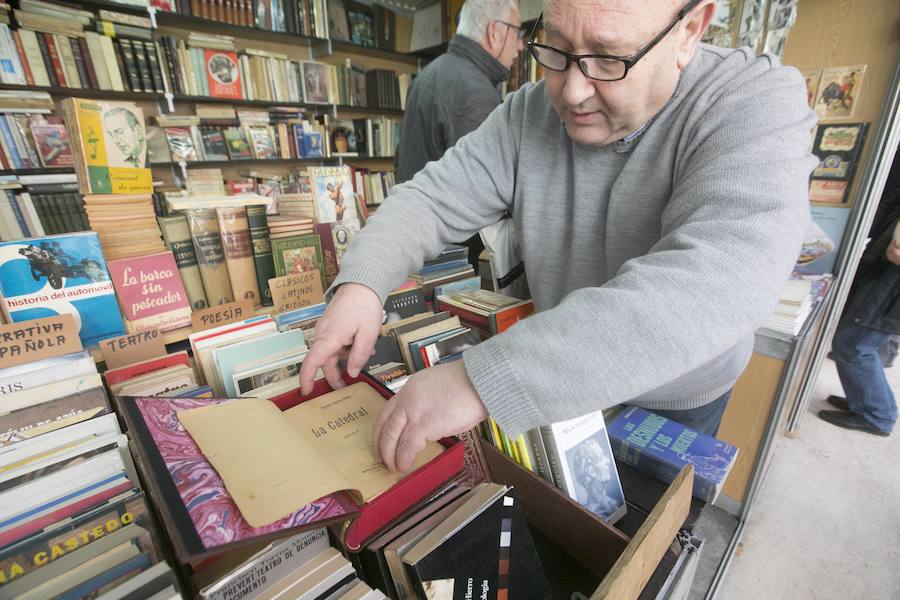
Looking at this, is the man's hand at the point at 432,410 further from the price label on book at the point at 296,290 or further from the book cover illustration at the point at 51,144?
the book cover illustration at the point at 51,144

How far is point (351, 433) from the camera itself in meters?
0.63

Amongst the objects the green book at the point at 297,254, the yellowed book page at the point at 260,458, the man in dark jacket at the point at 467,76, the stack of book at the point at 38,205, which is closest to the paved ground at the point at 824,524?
the yellowed book page at the point at 260,458

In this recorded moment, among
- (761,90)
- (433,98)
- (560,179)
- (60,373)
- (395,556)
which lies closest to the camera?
(395,556)

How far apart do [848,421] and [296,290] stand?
279cm

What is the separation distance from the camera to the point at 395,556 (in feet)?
1.63

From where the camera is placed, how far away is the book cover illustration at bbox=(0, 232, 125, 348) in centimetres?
86

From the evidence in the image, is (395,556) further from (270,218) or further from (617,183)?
(270,218)

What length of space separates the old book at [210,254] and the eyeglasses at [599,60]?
0.92m

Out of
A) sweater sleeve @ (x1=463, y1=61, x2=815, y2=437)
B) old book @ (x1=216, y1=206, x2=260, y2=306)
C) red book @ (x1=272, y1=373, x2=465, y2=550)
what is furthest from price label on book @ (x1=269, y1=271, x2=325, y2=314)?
sweater sleeve @ (x1=463, y1=61, x2=815, y2=437)

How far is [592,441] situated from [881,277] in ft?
6.87

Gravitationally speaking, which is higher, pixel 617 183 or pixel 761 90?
pixel 761 90

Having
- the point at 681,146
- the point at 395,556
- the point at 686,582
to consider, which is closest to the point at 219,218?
the point at 395,556

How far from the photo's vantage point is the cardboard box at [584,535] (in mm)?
521

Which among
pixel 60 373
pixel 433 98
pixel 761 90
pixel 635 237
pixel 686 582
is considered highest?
pixel 433 98
